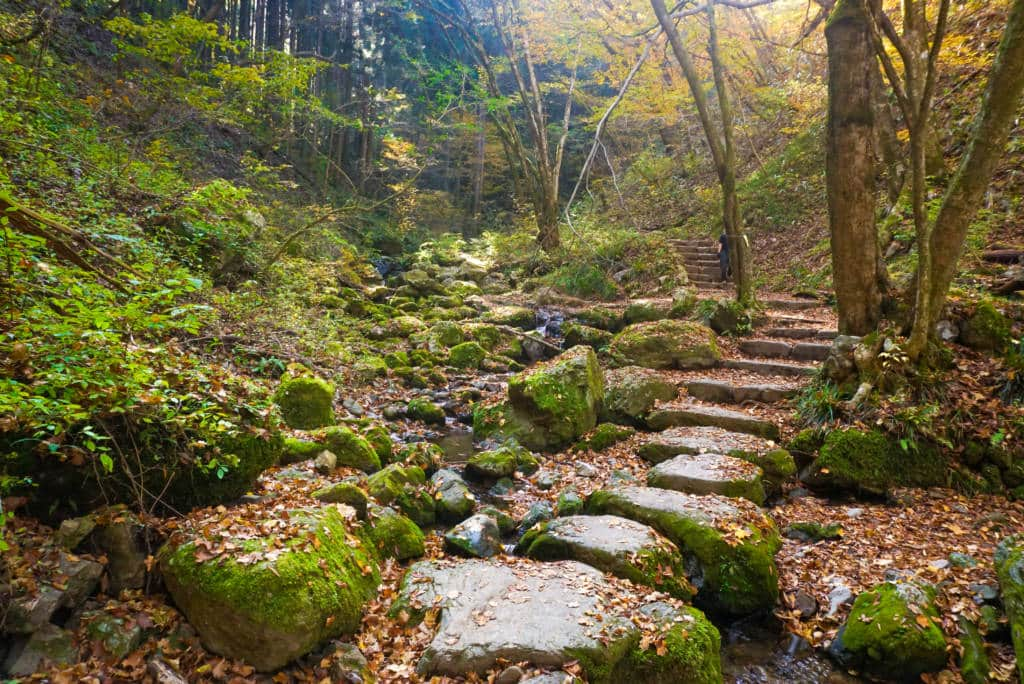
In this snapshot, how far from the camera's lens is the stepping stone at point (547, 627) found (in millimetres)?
3174

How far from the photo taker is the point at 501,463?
652 centimetres

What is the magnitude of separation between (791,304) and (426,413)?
27.1 ft

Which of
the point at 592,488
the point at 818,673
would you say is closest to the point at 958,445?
the point at 818,673

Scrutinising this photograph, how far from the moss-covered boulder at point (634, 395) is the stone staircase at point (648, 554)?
0.71m

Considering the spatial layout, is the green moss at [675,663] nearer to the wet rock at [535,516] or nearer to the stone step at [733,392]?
the wet rock at [535,516]

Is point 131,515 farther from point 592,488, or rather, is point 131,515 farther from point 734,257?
point 734,257

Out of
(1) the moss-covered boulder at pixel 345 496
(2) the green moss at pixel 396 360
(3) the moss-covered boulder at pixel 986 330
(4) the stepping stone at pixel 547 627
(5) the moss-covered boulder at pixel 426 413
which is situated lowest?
(5) the moss-covered boulder at pixel 426 413

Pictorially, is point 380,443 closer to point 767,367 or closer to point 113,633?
point 113,633

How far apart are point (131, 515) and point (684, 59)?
10870 mm

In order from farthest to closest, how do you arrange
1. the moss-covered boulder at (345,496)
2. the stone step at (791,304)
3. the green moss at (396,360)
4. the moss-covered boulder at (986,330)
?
the stone step at (791,304), the green moss at (396,360), the moss-covered boulder at (986,330), the moss-covered boulder at (345,496)

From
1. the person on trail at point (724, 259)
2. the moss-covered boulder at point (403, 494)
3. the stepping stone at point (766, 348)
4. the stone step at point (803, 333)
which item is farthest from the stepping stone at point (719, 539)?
the person on trail at point (724, 259)

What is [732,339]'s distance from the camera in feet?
31.9

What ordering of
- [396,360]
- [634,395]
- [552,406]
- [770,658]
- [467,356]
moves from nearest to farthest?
[770,658] → [552,406] → [634,395] → [396,360] → [467,356]

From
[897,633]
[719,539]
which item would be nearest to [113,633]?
[719,539]
